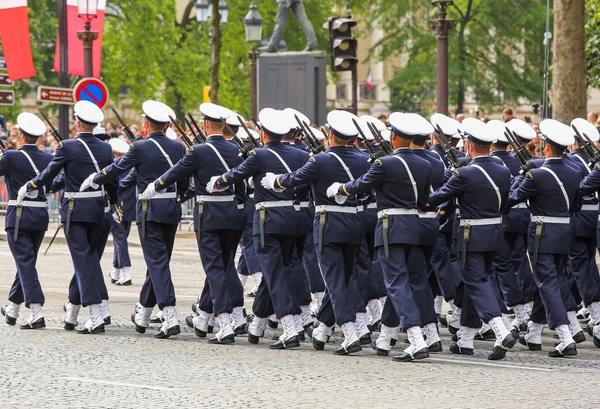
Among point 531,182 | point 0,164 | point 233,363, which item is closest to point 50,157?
point 0,164

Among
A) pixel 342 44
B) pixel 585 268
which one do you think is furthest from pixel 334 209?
pixel 342 44

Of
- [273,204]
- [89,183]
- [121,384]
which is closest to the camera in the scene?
[121,384]

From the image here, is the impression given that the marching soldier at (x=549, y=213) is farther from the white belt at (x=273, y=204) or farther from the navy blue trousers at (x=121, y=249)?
the navy blue trousers at (x=121, y=249)

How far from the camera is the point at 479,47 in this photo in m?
46.3

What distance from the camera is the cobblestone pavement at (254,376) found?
990cm

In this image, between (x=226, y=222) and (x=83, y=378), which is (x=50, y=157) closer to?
(x=226, y=222)

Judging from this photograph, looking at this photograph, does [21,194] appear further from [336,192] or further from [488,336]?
[488,336]

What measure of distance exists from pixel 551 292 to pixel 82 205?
4.34 m

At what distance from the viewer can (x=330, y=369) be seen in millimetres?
11320

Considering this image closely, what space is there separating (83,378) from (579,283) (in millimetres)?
4970

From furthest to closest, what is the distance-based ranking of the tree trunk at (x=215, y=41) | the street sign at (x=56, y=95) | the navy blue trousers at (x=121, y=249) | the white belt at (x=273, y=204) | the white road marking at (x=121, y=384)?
the tree trunk at (x=215, y=41) < the street sign at (x=56, y=95) < the navy blue trousers at (x=121, y=249) < the white belt at (x=273, y=204) < the white road marking at (x=121, y=384)

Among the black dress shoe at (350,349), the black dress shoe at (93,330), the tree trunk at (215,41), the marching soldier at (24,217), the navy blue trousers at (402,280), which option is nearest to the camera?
the navy blue trousers at (402,280)

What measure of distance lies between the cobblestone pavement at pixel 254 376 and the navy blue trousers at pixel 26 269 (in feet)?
1.08

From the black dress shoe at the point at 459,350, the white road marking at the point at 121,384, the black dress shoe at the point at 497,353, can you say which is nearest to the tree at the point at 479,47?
the black dress shoe at the point at 459,350
